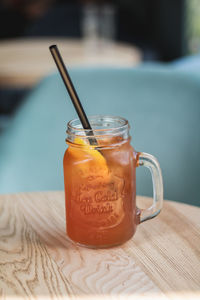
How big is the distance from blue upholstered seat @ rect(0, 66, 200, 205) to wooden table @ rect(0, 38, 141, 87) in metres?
0.84

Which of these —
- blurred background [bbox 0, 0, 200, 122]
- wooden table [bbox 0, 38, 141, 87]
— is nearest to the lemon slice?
wooden table [bbox 0, 38, 141, 87]

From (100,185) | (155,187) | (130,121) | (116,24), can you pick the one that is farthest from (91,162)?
(116,24)

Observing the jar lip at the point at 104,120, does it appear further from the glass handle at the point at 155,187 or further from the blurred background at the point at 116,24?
the blurred background at the point at 116,24

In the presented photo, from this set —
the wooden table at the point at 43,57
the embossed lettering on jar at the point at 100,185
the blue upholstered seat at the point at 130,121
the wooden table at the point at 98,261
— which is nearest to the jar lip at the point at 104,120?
the embossed lettering on jar at the point at 100,185

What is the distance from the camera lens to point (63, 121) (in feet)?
4.71

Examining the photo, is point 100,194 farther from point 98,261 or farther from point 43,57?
point 43,57

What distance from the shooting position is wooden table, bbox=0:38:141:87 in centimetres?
234

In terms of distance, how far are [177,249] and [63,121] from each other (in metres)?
0.80

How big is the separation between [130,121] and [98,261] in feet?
2.39

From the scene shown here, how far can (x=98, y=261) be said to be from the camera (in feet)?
2.21

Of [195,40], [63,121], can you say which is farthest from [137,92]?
[195,40]

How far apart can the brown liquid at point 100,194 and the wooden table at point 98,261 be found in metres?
0.03

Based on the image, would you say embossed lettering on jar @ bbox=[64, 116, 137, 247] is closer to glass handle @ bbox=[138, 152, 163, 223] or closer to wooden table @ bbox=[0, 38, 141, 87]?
glass handle @ bbox=[138, 152, 163, 223]

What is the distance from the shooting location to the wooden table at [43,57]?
234 cm
